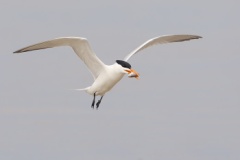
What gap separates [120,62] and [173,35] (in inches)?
171

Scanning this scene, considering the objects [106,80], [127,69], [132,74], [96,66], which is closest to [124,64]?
[127,69]

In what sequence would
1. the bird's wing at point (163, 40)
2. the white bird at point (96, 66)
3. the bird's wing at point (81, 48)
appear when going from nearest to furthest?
the bird's wing at point (81, 48) → the white bird at point (96, 66) → the bird's wing at point (163, 40)

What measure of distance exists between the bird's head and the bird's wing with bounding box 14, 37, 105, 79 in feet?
4.12

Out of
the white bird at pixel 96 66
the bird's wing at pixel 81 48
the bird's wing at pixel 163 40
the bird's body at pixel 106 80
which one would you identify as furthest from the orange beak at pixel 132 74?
the bird's wing at pixel 163 40

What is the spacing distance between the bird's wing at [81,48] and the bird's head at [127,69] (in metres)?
1.26

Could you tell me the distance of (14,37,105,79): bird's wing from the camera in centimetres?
2638

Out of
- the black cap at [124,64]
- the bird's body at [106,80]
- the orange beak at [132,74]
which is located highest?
the black cap at [124,64]

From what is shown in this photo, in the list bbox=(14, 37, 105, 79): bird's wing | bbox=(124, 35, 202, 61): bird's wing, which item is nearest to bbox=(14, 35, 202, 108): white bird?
bbox=(14, 37, 105, 79): bird's wing

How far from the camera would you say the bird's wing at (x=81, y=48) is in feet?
86.5

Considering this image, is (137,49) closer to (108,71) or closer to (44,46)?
(108,71)

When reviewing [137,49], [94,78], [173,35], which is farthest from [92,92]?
[173,35]

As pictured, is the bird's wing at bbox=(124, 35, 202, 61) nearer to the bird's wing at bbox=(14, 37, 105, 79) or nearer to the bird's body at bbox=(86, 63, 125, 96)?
the bird's wing at bbox=(14, 37, 105, 79)

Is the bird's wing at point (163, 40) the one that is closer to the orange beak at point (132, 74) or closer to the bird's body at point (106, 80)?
the bird's body at point (106, 80)

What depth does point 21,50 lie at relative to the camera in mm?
26172
